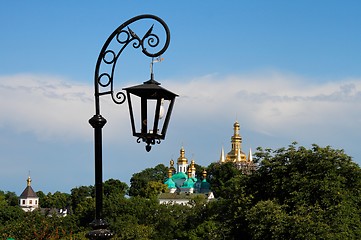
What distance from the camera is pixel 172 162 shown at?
404ft

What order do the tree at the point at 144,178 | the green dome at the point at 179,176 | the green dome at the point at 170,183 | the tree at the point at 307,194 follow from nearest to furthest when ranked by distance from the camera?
the tree at the point at 307,194 → the tree at the point at 144,178 → the green dome at the point at 170,183 → the green dome at the point at 179,176

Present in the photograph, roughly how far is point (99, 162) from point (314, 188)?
2516cm

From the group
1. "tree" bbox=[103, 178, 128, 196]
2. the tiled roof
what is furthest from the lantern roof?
the tiled roof

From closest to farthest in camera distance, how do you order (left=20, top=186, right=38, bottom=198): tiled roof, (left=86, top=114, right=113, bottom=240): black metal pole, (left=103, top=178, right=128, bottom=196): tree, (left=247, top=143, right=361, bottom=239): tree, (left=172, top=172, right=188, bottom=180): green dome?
(left=86, top=114, right=113, bottom=240): black metal pole → (left=247, top=143, right=361, bottom=239): tree → (left=103, top=178, right=128, bottom=196): tree → (left=20, top=186, right=38, bottom=198): tiled roof → (left=172, top=172, right=188, bottom=180): green dome

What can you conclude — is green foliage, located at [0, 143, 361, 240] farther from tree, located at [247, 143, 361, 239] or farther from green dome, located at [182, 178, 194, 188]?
green dome, located at [182, 178, 194, 188]

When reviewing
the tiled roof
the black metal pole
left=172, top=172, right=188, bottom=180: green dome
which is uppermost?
left=172, top=172, right=188, bottom=180: green dome

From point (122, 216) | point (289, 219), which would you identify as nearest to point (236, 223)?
point (289, 219)

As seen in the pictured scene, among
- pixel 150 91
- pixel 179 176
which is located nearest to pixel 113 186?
pixel 179 176

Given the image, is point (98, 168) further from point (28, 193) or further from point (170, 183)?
point (28, 193)

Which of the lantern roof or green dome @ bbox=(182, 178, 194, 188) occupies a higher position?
green dome @ bbox=(182, 178, 194, 188)

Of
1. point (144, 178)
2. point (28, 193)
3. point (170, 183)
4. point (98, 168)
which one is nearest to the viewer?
point (98, 168)

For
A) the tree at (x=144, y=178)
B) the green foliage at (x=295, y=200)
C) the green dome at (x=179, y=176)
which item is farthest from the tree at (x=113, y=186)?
the green foliage at (x=295, y=200)

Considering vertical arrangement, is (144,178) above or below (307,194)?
above

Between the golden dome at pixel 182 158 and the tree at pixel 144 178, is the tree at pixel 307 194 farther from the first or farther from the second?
the golden dome at pixel 182 158
